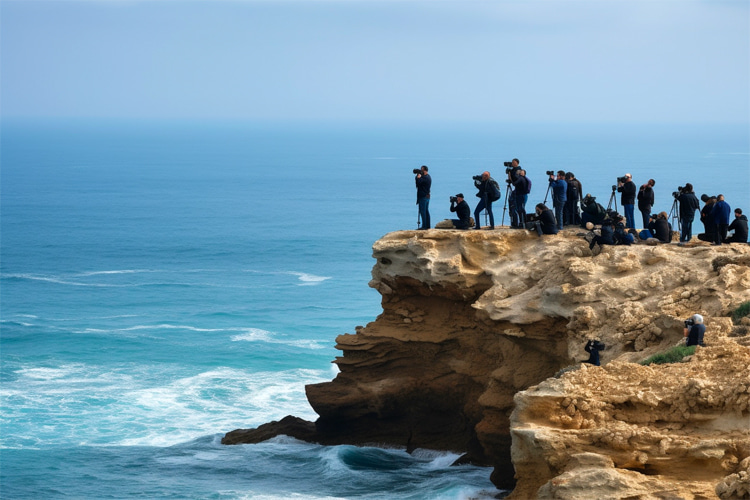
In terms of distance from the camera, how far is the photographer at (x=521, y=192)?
29312 millimetres

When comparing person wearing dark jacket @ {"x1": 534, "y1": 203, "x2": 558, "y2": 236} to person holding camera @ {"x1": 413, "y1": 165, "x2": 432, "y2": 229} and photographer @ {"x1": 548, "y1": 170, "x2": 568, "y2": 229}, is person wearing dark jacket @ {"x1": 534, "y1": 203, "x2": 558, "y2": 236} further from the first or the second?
person holding camera @ {"x1": 413, "y1": 165, "x2": 432, "y2": 229}

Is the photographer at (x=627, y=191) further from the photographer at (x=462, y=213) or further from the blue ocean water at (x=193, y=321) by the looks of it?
the blue ocean water at (x=193, y=321)

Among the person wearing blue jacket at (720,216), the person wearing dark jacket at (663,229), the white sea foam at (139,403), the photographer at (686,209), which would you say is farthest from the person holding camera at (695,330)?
the white sea foam at (139,403)

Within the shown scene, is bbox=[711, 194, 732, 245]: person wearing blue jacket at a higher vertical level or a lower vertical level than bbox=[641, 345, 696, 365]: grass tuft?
higher

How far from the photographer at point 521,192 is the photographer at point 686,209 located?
4.11 m

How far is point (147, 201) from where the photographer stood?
111438 millimetres

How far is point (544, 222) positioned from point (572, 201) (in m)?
2.27

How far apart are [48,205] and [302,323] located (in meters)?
58.8

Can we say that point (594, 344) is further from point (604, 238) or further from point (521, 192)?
point (521, 192)

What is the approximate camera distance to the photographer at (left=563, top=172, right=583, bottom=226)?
3014 cm

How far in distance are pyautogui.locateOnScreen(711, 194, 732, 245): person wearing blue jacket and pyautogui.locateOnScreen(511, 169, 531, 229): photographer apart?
4.98 metres

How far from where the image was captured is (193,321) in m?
53.8

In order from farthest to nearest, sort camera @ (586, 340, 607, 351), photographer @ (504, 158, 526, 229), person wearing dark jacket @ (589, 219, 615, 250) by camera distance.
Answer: photographer @ (504, 158, 526, 229) < person wearing dark jacket @ (589, 219, 615, 250) < camera @ (586, 340, 607, 351)

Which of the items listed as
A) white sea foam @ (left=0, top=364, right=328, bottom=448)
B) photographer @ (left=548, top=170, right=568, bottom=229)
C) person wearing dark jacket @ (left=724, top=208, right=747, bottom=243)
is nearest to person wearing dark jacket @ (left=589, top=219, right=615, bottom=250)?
photographer @ (left=548, top=170, right=568, bottom=229)
